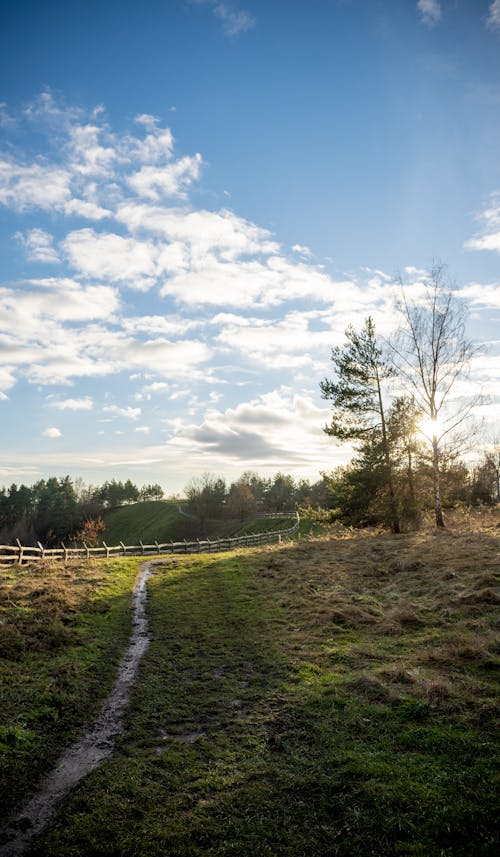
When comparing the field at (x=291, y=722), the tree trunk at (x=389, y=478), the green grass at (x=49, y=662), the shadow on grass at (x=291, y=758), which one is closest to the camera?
the shadow on grass at (x=291, y=758)

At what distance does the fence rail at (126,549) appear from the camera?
27.3 meters

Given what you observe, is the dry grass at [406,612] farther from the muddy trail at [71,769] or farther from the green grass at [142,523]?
the green grass at [142,523]

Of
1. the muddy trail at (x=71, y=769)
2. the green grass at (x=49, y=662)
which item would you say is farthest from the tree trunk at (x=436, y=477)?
the muddy trail at (x=71, y=769)

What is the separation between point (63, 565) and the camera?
26.9m

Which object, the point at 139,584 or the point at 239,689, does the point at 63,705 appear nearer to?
the point at 239,689

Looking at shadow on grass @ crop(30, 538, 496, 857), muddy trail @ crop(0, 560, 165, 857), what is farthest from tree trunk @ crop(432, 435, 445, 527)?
muddy trail @ crop(0, 560, 165, 857)

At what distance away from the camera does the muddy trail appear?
240 inches

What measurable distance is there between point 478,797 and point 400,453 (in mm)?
25900

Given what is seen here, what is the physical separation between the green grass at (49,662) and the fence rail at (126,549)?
192 inches

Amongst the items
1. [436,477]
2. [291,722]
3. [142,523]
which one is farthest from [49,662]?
[142,523]

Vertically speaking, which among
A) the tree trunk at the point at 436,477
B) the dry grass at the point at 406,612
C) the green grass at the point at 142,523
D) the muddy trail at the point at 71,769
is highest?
the tree trunk at the point at 436,477

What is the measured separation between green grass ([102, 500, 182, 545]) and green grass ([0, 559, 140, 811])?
76964 millimetres

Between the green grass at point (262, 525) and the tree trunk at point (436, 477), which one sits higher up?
the tree trunk at point (436, 477)

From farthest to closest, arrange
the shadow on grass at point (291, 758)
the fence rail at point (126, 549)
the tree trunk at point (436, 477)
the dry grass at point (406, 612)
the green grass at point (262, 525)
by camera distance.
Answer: the green grass at point (262, 525), the fence rail at point (126, 549), the tree trunk at point (436, 477), the dry grass at point (406, 612), the shadow on grass at point (291, 758)
